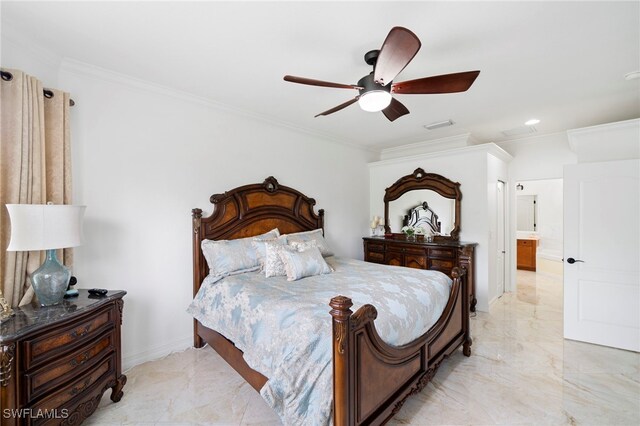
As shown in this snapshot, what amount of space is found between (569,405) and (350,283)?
72.9 inches

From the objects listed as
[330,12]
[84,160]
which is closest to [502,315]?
[330,12]

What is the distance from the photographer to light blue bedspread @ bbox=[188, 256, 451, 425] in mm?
1542

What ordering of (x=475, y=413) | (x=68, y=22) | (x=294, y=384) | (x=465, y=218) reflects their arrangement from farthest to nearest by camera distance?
(x=465, y=218)
(x=475, y=413)
(x=68, y=22)
(x=294, y=384)

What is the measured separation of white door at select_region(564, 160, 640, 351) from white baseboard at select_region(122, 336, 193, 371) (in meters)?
4.30

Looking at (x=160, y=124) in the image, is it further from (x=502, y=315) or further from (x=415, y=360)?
(x=502, y=315)

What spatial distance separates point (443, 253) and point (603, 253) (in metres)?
1.67

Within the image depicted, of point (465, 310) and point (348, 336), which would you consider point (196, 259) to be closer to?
point (348, 336)

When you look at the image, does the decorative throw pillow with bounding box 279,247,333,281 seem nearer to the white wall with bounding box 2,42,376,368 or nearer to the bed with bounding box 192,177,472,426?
the bed with bounding box 192,177,472,426

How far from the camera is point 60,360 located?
5.40 feet

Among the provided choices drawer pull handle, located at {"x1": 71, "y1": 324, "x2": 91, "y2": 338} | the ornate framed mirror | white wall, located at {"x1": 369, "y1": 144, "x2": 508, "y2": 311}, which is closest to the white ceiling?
white wall, located at {"x1": 369, "y1": 144, "x2": 508, "y2": 311}

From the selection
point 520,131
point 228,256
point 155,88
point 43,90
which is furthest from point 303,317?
point 520,131

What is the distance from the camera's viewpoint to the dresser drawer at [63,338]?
150 cm

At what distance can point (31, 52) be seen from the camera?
210 cm

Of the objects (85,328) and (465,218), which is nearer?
(85,328)
